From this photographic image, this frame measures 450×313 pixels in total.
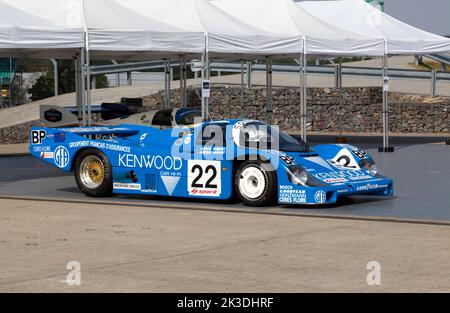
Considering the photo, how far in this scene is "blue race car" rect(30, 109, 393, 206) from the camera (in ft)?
46.5

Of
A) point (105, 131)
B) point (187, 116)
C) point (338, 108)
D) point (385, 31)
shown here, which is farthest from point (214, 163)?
point (338, 108)

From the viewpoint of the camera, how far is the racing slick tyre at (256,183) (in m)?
14.2

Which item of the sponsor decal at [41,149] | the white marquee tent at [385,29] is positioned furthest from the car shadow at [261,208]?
the white marquee tent at [385,29]

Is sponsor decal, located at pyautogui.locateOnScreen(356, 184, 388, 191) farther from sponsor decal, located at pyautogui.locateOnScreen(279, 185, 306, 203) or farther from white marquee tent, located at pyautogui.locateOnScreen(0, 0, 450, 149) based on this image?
white marquee tent, located at pyautogui.locateOnScreen(0, 0, 450, 149)

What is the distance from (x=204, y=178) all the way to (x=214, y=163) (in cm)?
30

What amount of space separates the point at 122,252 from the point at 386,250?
264 cm

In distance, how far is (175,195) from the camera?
49.7ft

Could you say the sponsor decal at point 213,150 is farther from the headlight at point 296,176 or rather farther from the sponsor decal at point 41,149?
the sponsor decal at point 41,149

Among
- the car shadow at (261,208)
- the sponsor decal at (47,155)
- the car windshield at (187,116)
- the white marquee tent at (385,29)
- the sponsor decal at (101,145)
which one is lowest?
the car shadow at (261,208)

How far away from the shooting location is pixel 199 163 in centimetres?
1485

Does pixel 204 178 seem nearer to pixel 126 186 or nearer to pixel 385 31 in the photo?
pixel 126 186

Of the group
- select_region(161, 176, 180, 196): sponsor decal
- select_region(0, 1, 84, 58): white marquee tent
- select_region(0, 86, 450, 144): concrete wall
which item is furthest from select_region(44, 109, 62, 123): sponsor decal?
select_region(0, 86, 450, 144): concrete wall

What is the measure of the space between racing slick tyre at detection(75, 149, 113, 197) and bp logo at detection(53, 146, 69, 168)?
0.59ft
